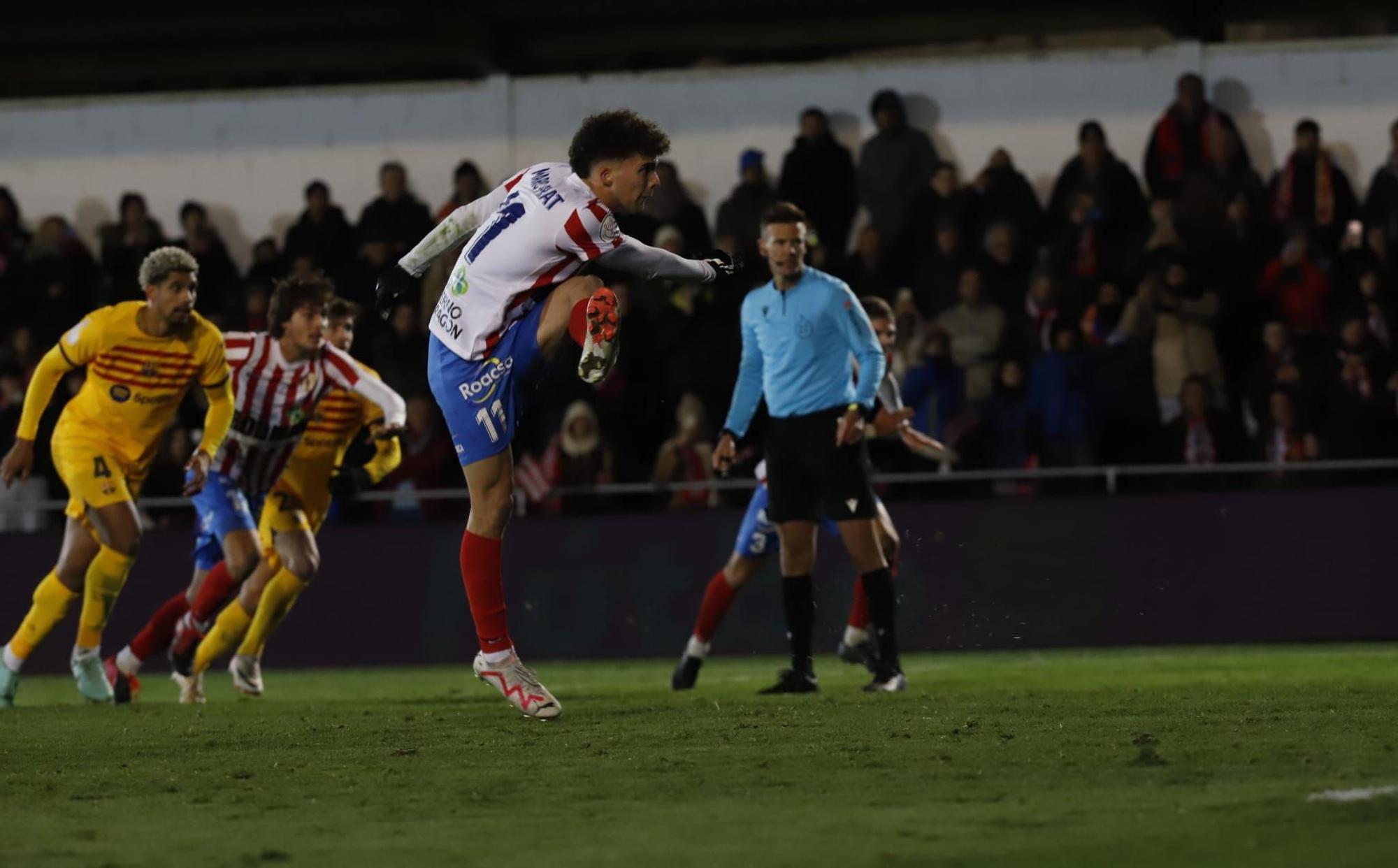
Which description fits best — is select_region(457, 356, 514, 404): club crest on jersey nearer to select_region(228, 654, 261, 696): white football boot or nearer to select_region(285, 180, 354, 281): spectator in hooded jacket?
select_region(228, 654, 261, 696): white football boot

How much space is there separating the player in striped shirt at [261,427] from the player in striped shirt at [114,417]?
1.31ft

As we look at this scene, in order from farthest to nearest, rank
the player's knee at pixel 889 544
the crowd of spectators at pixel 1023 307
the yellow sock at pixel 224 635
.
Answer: the crowd of spectators at pixel 1023 307 → the player's knee at pixel 889 544 → the yellow sock at pixel 224 635

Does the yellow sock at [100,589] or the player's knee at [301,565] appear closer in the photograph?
the yellow sock at [100,589]

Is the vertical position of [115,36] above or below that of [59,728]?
above

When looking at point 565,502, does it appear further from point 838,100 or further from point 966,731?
point 966,731

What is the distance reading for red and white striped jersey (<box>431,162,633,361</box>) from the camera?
7820 millimetres

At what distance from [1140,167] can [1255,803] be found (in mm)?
12902

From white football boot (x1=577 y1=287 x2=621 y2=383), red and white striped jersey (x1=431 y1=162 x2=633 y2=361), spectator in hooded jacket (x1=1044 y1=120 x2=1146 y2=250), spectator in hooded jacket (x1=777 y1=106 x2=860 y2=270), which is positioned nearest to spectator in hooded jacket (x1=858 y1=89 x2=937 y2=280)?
spectator in hooded jacket (x1=777 y1=106 x2=860 y2=270)

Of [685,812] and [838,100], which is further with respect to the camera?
[838,100]

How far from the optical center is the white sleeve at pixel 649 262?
26.2 feet

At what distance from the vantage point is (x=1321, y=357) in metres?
14.5

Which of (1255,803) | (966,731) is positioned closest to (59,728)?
(966,731)

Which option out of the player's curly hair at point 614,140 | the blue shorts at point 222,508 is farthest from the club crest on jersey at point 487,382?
the blue shorts at point 222,508

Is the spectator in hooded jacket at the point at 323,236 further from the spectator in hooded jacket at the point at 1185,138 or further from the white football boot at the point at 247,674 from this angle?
the spectator in hooded jacket at the point at 1185,138
